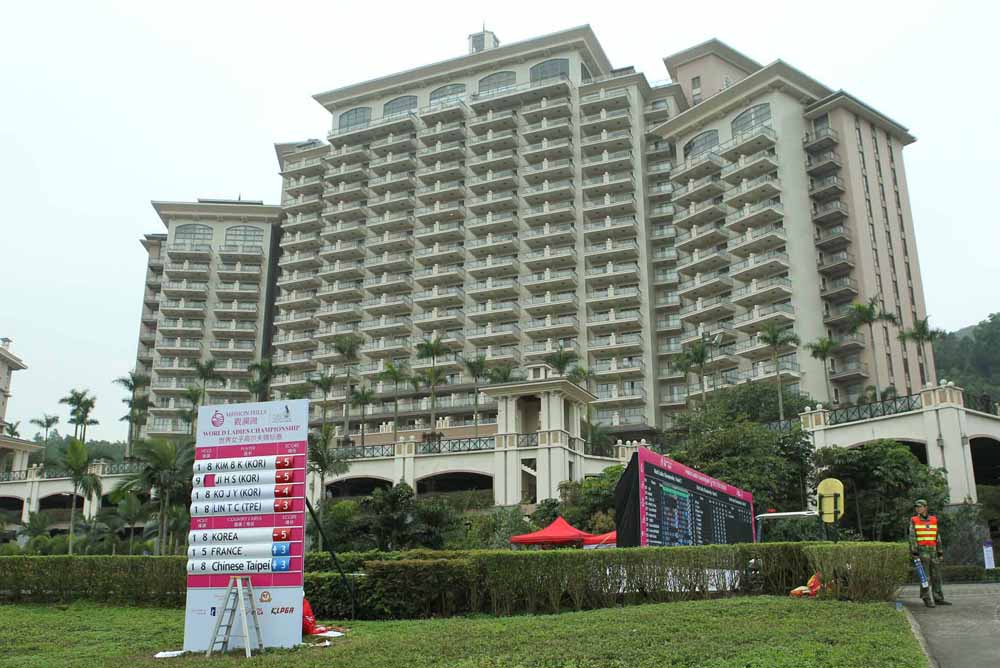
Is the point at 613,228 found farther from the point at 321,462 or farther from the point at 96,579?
the point at 96,579

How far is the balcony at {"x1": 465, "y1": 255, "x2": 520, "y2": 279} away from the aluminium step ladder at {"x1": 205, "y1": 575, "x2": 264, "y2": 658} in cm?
7337

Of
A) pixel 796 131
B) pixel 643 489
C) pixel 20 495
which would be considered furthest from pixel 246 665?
pixel 796 131

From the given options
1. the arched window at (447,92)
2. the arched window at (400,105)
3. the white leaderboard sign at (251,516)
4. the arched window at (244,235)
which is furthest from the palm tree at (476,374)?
the white leaderboard sign at (251,516)

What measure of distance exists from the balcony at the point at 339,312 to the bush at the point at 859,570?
3155 inches

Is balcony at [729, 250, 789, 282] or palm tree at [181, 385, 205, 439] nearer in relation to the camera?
balcony at [729, 250, 789, 282]

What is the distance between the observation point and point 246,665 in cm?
1112

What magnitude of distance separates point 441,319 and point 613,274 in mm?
18518

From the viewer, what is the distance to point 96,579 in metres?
21.8

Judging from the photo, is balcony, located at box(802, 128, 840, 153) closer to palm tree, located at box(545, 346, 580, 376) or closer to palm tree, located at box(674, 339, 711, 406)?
palm tree, located at box(674, 339, 711, 406)

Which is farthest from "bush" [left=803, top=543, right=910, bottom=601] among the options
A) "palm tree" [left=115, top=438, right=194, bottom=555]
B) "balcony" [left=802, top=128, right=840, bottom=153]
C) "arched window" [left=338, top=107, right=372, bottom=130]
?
"arched window" [left=338, top=107, right=372, bottom=130]

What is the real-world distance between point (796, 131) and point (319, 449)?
2220 inches

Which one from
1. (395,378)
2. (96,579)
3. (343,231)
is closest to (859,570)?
(96,579)

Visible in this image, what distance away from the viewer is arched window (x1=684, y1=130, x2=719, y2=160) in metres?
81.7

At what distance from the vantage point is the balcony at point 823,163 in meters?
75.8
